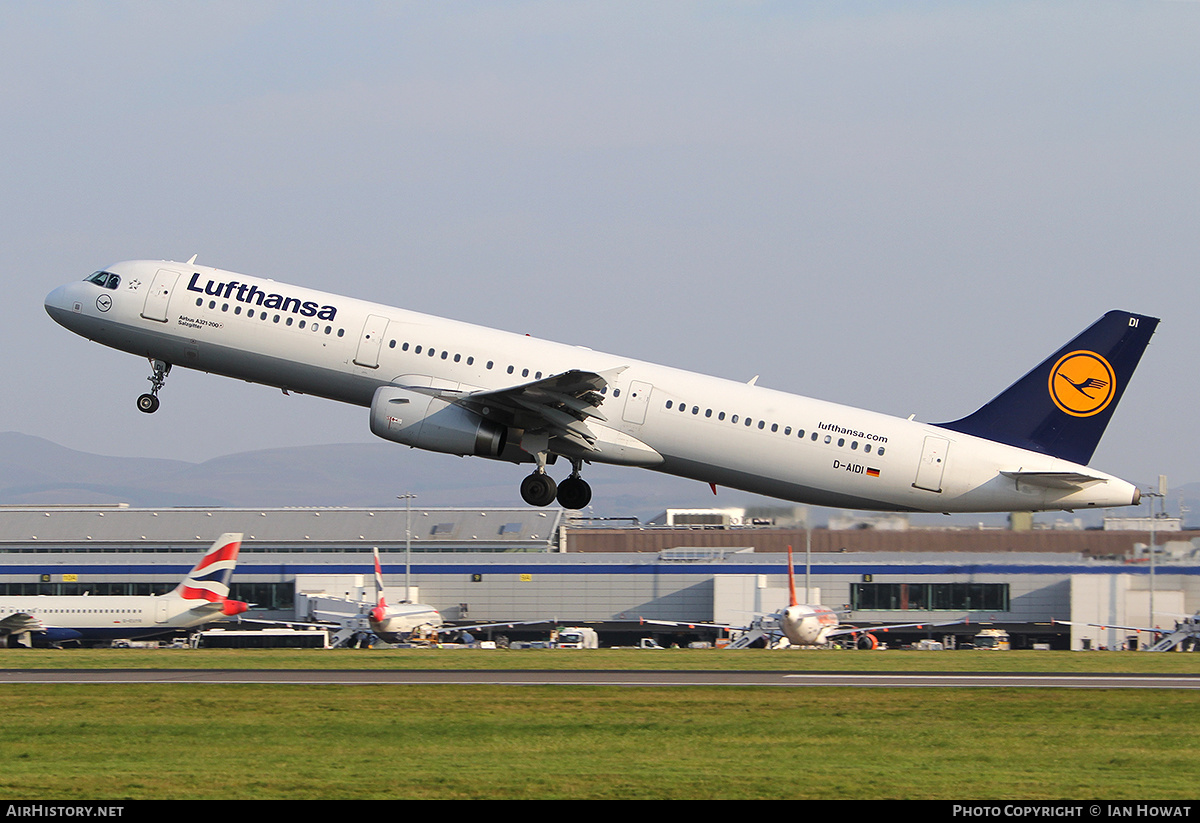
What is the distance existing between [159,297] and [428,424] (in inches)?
363

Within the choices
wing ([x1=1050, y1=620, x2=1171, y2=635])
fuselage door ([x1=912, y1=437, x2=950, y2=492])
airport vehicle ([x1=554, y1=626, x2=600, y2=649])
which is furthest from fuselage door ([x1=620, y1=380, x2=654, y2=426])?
airport vehicle ([x1=554, y1=626, x2=600, y2=649])

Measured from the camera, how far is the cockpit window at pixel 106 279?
40.3m

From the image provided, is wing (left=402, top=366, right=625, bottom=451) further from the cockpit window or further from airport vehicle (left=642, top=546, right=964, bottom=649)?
airport vehicle (left=642, top=546, right=964, bottom=649)

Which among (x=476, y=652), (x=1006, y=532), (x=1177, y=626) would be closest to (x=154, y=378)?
(x=476, y=652)

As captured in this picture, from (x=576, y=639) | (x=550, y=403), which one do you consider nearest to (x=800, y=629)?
(x=576, y=639)

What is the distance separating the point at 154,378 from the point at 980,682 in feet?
83.1

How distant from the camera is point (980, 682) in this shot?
37062 millimetres

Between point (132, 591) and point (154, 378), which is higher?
point (154, 378)

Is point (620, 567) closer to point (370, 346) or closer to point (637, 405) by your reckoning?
point (637, 405)

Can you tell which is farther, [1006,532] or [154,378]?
[1006,532]

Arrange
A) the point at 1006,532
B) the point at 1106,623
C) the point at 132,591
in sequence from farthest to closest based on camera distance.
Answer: the point at 132,591, the point at 1106,623, the point at 1006,532

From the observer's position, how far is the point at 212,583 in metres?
59.7

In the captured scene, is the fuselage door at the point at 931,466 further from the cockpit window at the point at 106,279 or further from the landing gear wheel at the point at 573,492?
the cockpit window at the point at 106,279
